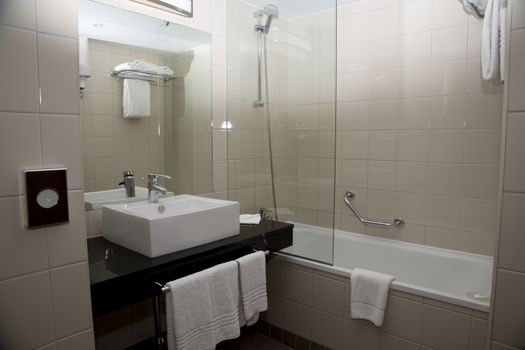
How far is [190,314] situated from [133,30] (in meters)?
1.50

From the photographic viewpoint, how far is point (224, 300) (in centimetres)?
157

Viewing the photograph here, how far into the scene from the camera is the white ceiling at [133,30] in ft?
5.47

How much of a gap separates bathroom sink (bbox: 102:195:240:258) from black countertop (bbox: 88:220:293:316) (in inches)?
1.3

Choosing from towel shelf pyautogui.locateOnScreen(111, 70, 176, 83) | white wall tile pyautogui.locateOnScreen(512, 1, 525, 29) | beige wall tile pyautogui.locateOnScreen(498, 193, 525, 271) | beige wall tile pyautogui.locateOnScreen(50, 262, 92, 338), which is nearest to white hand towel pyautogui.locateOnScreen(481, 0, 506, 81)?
white wall tile pyautogui.locateOnScreen(512, 1, 525, 29)

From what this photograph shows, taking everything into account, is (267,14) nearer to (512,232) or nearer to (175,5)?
(175,5)

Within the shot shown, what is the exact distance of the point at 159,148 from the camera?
2.02 meters

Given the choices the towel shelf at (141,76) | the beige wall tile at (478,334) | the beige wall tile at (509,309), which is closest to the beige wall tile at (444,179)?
the beige wall tile at (478,334)

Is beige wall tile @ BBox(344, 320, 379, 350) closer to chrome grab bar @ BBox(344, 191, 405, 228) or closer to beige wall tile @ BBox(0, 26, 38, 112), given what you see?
chrome grab bar @ BBox(344, 191, 405, 228)

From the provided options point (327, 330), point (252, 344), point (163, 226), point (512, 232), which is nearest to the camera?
point (512, 232)

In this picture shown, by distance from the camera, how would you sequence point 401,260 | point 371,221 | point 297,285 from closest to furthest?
1. point 297,285
2. point 401,260
3. point 371,221

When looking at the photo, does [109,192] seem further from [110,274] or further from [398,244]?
[398,244]

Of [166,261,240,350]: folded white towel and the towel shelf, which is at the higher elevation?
the towel shelf

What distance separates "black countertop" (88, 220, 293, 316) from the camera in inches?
48.2

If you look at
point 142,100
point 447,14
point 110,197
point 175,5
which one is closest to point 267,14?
point 175,5
